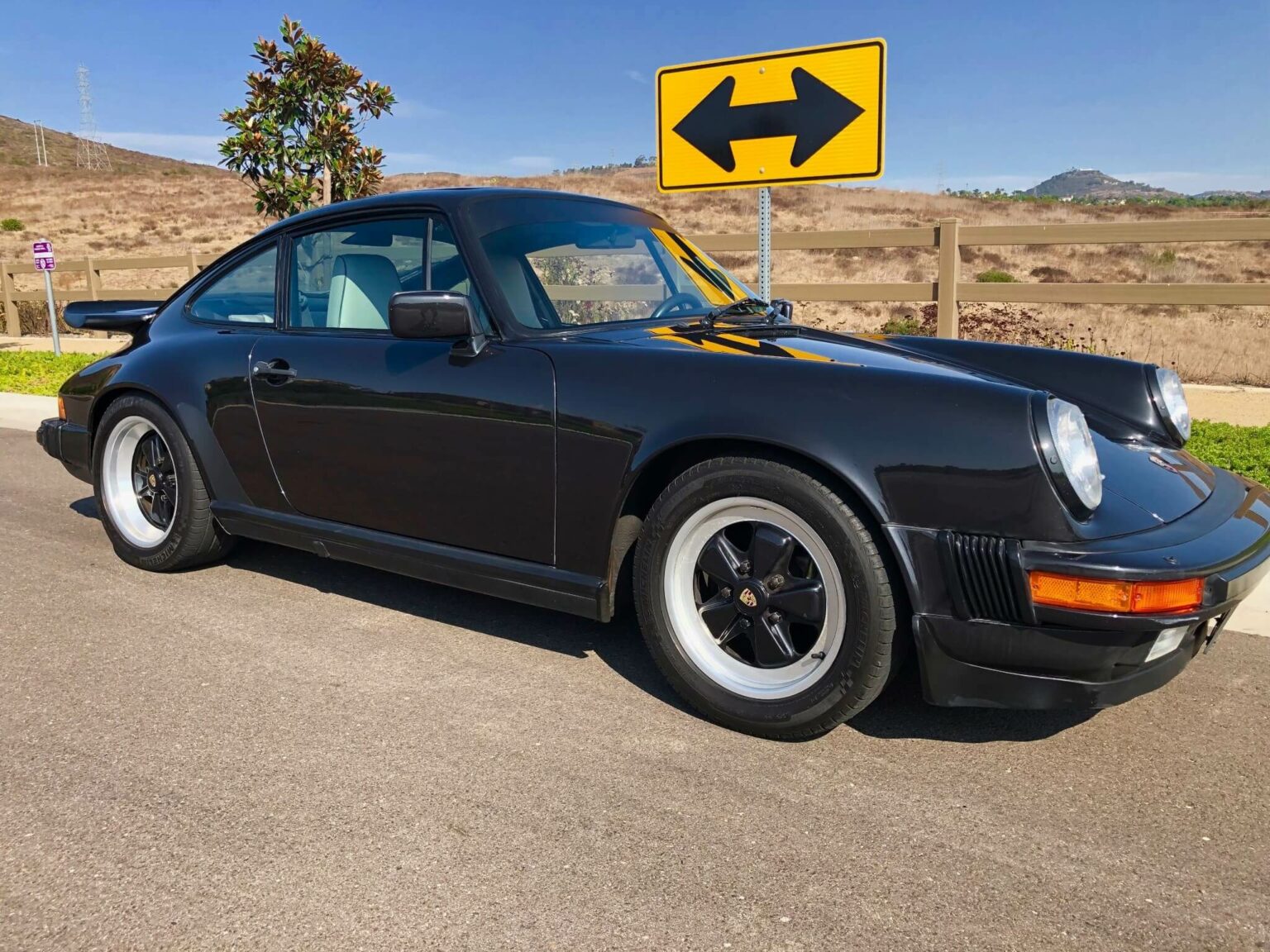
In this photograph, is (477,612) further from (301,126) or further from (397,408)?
(301,126)

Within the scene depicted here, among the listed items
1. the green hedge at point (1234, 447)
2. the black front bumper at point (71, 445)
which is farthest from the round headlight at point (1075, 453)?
the black front bumper at point (71, 445)

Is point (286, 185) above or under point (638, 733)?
above

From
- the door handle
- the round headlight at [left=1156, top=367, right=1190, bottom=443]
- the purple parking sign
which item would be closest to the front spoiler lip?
the round headlight at [left=1156, top=367, right=1190, bottom=443]

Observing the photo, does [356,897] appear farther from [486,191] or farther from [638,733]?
[486,191]

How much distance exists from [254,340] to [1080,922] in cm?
332

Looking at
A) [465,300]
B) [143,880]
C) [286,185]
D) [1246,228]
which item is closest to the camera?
[143,880]

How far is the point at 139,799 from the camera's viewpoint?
8.23 feet

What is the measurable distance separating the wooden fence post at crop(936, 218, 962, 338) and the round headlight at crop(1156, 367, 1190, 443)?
220 inches

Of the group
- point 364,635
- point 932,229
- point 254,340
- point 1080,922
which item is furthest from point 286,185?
point 1080,922

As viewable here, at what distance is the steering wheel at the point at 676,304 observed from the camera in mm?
3607

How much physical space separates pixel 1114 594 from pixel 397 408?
2.22 metres

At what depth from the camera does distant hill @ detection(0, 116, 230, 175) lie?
280ft

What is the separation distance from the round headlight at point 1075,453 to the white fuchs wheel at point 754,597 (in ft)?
1.99

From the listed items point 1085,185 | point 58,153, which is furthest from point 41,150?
point 1085,185
